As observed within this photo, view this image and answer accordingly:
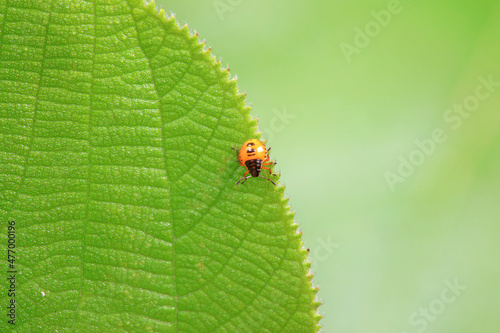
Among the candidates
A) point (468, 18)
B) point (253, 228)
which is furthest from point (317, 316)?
point (468, 18)

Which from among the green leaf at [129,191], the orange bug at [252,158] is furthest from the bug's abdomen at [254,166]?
the green leaf at [129,191]

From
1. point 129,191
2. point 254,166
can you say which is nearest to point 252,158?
point 254,166

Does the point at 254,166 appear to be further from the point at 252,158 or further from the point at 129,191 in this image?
the point at 129,191

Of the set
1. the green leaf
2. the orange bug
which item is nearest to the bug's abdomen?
the orange bug

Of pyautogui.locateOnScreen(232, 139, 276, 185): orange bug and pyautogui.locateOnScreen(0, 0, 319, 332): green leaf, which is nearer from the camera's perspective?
pyautogui.locateOnScreen(0, 0, 319, 332): green leaf

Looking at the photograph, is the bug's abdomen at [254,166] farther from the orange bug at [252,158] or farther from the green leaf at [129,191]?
the green leaf at [129,191]

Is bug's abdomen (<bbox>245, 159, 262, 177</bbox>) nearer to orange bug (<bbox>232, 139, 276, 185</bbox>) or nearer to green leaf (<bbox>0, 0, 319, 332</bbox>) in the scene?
orange bug (<bbox>232, 139, 276, 185</bbox>)
